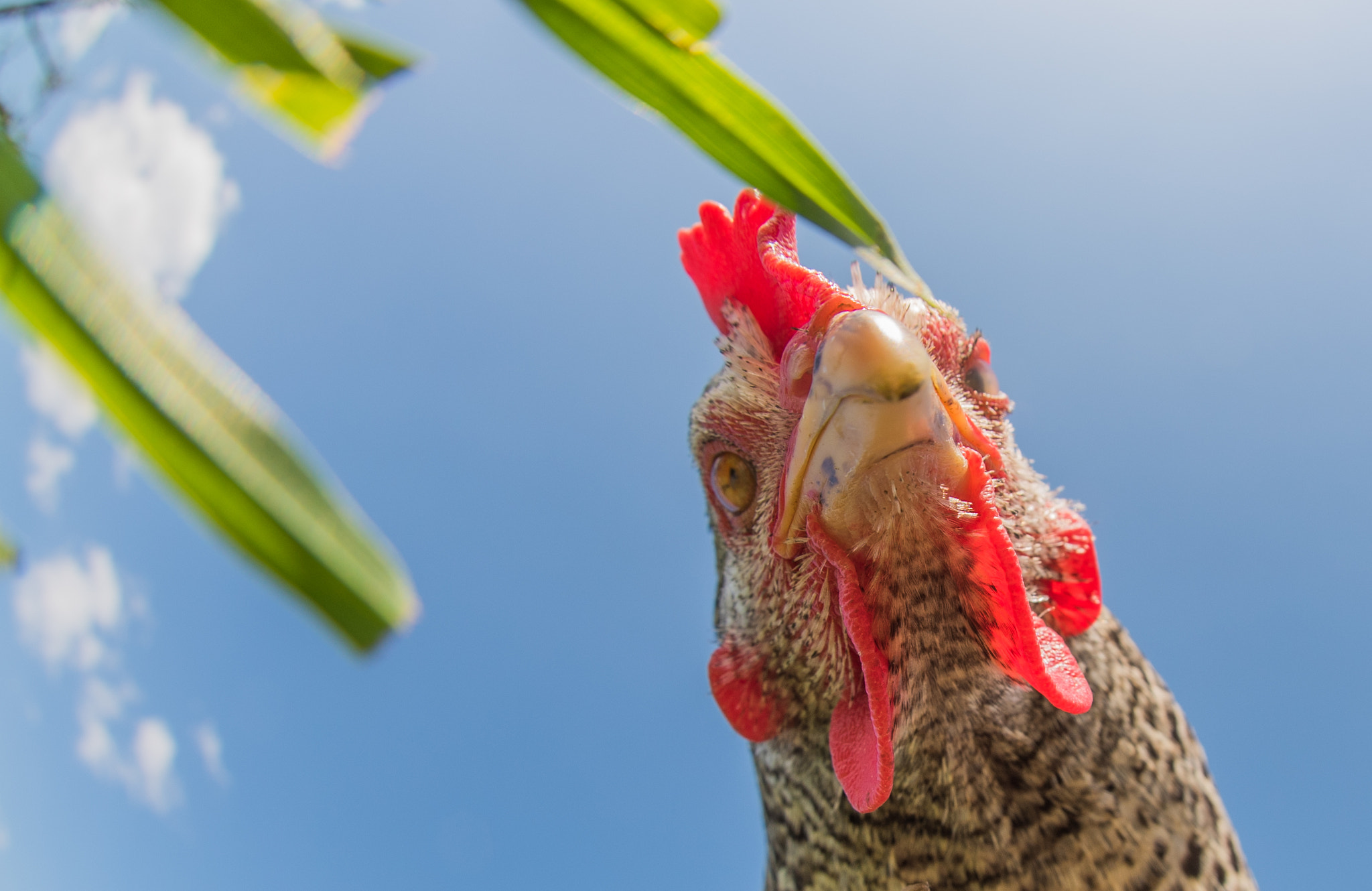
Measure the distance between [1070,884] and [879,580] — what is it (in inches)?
27.7

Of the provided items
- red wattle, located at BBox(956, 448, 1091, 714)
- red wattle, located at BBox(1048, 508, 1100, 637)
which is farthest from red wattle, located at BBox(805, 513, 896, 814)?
red wattle, located at BBox(1048, 508, 1100, 637)

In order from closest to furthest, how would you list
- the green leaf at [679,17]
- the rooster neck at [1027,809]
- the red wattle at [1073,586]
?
the green leaf at [679,17] → the rooster neck at [1027,809] → the red wattle at [1073,586]

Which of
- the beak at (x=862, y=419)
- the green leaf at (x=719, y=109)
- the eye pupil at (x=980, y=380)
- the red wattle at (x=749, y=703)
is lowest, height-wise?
the red wattle at (x=749, y=703)

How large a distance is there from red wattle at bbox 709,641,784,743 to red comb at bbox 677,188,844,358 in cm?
81

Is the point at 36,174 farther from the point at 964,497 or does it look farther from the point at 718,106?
the point at 964,497

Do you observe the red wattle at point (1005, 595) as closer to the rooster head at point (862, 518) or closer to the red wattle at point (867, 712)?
the rooster head at point (862, 518)

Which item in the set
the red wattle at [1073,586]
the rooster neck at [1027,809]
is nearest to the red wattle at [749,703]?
the rooster neck at [1027,809]

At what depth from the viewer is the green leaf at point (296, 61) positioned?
322 mm

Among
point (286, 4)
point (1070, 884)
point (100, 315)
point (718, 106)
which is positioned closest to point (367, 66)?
point (286, 4)

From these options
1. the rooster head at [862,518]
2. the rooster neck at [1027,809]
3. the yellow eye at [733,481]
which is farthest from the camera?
the yellow eye at [733,481]

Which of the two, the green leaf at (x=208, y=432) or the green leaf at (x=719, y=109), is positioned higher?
the green leaf at (x=719, y=109)

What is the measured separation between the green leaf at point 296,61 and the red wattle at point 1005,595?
1327mm

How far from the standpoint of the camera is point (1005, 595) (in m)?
1.47

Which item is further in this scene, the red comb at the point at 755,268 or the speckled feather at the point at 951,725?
the red comb at the point at 755,268
